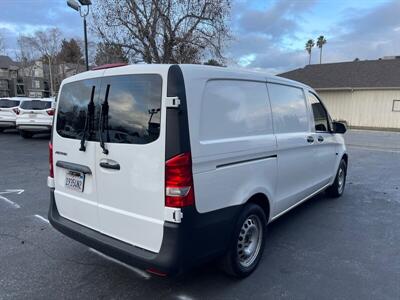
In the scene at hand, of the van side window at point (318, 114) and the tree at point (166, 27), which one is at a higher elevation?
the tree at point (166, 27)

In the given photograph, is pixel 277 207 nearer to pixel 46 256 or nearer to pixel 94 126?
pixel 94 126

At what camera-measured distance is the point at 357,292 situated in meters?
3.10

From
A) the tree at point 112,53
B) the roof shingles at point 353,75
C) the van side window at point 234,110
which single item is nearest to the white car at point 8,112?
the tree at point 112,53

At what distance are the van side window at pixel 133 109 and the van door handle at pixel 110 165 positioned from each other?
0.60 ft

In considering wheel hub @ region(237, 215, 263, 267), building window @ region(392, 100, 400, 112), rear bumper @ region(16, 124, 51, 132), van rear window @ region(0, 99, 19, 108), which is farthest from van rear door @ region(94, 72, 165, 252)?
building window @ region(392, 100, 400, 112)

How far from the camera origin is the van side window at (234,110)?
2762mm

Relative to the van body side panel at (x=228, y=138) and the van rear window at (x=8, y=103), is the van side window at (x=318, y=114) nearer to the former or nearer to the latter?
the van body side panel at (x=228, y=138)

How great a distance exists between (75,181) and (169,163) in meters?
1.25

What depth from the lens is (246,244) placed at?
345 cm

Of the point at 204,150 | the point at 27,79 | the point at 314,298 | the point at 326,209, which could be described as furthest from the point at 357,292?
the point at 27,79

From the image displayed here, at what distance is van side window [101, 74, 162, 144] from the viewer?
2.62 metres

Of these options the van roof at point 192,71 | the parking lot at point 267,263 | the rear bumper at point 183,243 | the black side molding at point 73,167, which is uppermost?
the van roof at point 192,71

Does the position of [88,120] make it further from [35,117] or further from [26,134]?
[26,134]

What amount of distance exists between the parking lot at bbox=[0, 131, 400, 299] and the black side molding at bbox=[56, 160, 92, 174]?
1.08 m
